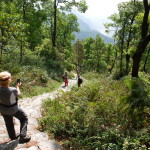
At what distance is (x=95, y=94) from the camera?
7.83m

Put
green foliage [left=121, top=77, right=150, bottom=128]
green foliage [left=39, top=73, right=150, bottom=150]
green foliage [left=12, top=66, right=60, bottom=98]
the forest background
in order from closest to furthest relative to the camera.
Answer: green foliage [left=39, top=73, right=150, bottom=150] < the forest background < green foliage [left=121, top=77, right=150, bottom=128] < green foliage [left=12, top=66, right=60, bottom=98]

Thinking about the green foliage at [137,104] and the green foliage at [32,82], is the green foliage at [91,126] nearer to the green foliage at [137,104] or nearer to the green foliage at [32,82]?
the green foliage at [137,104]

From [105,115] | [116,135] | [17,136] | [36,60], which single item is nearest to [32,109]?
[17,136]

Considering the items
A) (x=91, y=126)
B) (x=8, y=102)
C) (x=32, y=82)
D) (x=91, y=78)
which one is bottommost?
(x=91, y=78)

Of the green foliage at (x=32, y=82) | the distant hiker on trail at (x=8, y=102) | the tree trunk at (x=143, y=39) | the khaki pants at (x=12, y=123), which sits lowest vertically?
the green foliage at (x=32, y=82)

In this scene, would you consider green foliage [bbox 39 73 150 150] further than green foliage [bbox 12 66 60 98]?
No

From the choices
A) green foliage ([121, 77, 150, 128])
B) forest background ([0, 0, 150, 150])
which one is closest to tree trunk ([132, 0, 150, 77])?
forest background ([0, 0, 150, 150])

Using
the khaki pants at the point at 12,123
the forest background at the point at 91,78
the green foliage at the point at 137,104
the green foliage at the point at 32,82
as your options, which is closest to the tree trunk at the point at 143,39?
the forest background at the point at 91,78

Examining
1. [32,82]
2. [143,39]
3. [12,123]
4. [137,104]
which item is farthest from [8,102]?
[32,82]

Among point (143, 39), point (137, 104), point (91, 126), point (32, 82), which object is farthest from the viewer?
point (32, 82)

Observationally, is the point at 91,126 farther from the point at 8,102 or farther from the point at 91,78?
the point at 91,78

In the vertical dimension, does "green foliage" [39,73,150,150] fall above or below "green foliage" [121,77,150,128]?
below

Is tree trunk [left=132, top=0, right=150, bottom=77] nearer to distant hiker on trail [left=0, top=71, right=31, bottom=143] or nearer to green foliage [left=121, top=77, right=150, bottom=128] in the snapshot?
green foliage [left=121, top=77, right=150, bottom=128]

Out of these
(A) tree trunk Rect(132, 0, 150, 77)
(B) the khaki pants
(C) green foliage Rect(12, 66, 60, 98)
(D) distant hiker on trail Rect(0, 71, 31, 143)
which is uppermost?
(A) tree trunk Rect(132, 0, 150, 77)
